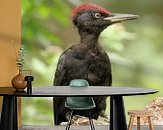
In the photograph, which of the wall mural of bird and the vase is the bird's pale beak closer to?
the wall mural of bird

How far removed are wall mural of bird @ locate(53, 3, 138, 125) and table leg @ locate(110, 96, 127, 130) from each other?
1.53 m

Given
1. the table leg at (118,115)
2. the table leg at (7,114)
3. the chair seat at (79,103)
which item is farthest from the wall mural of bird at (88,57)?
the table leg at (7,114)

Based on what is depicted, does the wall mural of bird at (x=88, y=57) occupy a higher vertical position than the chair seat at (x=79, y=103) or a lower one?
higher

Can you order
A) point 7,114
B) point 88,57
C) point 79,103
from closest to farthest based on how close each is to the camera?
point 7,114 → point 79,103 → point 88,57

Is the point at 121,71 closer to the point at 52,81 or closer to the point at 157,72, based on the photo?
the point at 157,72

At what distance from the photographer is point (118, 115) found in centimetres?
387

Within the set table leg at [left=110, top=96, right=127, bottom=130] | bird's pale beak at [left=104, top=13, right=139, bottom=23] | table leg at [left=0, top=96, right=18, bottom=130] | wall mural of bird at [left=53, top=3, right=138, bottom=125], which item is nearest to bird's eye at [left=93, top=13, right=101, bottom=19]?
wall mural of bird at [left=53, top=3, right=138, bottom=125]

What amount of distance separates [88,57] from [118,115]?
1693mm

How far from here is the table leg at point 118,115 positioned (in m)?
3.84

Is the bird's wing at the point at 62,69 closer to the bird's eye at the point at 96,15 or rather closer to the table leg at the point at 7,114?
the bird's eye at the point at 96,15

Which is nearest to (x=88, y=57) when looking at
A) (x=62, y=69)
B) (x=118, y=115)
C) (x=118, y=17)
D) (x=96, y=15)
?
(x=62, y=69)

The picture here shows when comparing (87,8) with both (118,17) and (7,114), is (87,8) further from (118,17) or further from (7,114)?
(7,114)

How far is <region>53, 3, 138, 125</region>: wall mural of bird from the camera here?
17.8 feet

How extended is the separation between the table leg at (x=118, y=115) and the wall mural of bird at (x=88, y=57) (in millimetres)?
1534
